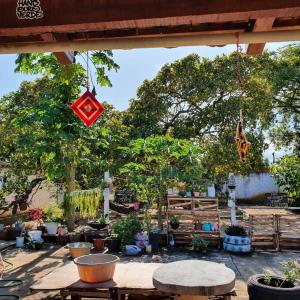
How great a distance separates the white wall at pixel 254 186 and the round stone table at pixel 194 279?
23113 millimetres

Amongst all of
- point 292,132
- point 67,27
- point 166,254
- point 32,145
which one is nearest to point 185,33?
point 67,27

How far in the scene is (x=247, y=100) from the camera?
659 inches

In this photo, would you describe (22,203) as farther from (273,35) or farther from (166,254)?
(273,35)

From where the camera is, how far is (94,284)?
484 centimetres

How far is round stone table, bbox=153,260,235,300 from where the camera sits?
4.00 metres

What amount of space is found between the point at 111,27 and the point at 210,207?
27.0 ft

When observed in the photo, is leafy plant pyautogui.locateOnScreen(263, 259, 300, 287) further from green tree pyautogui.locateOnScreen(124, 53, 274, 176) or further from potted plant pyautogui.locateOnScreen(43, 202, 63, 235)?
green tree pyautogui.locateOnScreen(124, 53, 274, 176)

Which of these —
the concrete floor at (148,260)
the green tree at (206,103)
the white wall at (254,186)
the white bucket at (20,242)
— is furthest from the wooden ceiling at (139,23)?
the white wall at (254,186)

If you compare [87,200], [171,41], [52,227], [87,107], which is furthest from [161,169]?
[171,41]

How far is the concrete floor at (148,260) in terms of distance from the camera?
7809mm

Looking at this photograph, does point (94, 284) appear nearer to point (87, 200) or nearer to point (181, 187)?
point (87, 200)

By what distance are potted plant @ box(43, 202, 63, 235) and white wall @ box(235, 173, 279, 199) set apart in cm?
1796

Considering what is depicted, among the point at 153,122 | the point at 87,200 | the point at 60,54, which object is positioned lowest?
the point at 87,200

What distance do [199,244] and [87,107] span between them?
5926 millimetres
